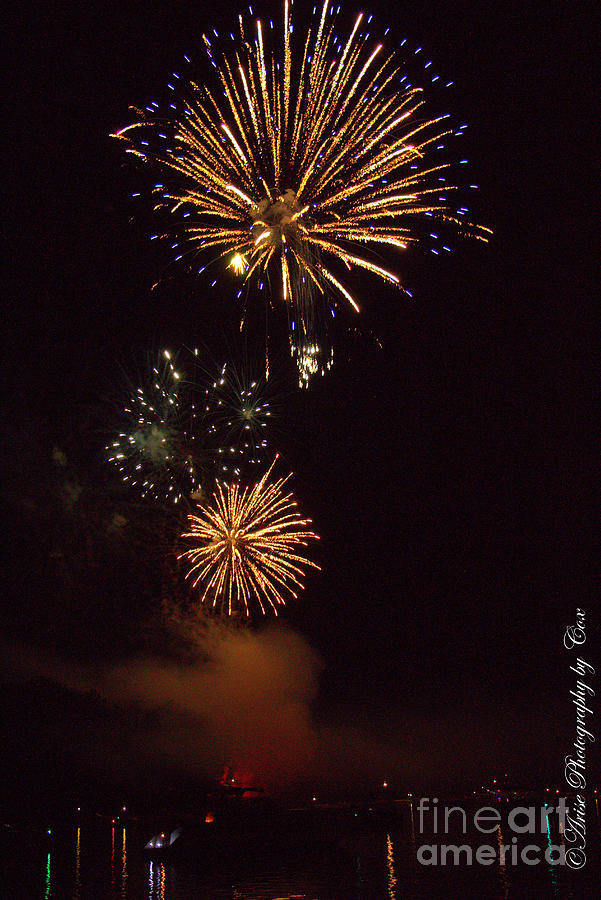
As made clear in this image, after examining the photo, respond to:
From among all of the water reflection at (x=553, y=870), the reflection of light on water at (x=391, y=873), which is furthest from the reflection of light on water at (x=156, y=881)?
the water reflection at (x=553, y=870)

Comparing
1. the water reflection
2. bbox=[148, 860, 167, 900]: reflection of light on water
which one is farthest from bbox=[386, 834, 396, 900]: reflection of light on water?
bbox=[148, 860, 167, 900]: reflection of light on water

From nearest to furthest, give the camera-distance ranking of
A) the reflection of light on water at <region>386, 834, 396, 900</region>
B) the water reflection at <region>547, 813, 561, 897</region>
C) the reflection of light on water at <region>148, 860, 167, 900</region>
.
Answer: the reflection of light on water at <region>386, 834, 396, 900</region> → the water reflection at <region>547, 813, 561, 897</region> → the reflection of light on water at <region>148, 860, 167, 900</region>

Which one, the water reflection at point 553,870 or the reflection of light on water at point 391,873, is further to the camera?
the water reflection at point 553,870

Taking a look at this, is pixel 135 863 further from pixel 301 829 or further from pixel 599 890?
pixel 599 890

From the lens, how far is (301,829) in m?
56.9

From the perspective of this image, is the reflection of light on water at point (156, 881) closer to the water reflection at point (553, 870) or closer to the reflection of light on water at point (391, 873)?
the reflection of light on water at point (391, 873)

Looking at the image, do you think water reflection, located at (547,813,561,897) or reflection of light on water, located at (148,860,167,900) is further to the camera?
reflection of light on water, located at (148,860,167,900)

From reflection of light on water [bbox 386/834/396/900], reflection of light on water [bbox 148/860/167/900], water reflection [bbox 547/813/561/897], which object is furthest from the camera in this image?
reflection of light on water [bbox 148/860/167/900]

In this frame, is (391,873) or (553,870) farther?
(553,870)

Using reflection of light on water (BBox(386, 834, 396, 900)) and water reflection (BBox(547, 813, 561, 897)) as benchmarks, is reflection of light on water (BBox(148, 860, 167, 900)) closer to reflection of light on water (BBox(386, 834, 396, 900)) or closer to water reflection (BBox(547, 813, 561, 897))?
reflection of light on water (BBox(386, 834, 396, 900))

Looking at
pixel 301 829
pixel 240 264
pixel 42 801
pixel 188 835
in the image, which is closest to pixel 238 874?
pixel 188 835

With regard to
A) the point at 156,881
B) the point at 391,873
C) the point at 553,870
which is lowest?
the point at 156,881

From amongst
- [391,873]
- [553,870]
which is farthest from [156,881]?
[553,870]

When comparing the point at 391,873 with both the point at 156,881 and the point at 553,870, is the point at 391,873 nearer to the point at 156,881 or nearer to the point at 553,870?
the point at 553,870
